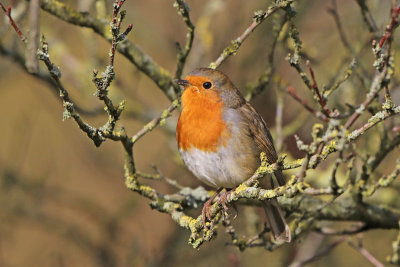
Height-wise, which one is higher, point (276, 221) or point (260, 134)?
point (260, 134)

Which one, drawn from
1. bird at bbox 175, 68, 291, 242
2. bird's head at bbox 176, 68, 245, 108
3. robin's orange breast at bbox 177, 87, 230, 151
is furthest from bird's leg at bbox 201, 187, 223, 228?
bird's head at bbox 176, 68, 245, 108

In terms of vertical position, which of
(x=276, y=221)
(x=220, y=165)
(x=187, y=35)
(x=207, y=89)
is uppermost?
(x=187, y=35)

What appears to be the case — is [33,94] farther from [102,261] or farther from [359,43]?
[359,43]

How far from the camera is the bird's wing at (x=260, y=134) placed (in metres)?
3.62

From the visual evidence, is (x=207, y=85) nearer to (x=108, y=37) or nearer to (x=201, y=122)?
(x=201, y=122)

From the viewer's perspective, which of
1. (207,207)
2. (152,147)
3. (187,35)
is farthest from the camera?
(152,147)

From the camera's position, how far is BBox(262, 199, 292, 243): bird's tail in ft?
11.0

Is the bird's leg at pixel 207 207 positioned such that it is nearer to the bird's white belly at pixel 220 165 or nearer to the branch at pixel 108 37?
the bird's white belly at pixel 220 165

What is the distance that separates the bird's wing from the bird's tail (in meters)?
0.18

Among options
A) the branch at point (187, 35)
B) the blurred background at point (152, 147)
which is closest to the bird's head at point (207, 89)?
the branch at point (187, 35)

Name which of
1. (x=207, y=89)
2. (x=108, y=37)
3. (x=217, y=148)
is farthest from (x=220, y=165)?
(x=108, y=37)

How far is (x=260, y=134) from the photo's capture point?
3664mm

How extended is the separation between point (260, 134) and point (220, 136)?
0.34 meters

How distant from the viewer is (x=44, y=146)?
8227 millimetres
